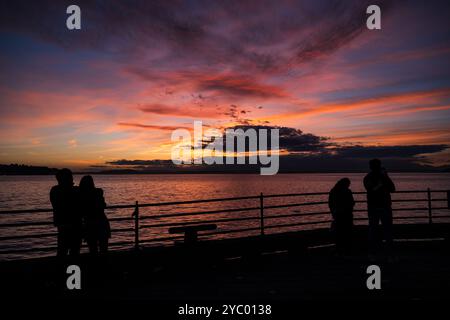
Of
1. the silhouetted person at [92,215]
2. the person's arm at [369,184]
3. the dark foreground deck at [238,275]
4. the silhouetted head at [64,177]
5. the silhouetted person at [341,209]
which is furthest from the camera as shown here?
the silhouetted person at [341,209]

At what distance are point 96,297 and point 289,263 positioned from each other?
4206mm

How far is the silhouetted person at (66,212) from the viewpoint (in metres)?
7.07

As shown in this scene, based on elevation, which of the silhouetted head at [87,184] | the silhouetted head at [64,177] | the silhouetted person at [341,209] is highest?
the silhouetted head at [64,177]

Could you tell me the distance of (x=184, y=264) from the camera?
841cm

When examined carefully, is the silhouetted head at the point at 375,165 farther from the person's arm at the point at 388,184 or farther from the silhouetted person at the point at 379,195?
the person's arm at the point at 388,184

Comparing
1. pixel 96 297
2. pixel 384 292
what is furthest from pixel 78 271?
pixel 384 292

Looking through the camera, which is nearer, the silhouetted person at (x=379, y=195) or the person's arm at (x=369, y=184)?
the silhouetted person at (x=379, y=195)

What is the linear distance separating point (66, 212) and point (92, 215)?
34.1 inches

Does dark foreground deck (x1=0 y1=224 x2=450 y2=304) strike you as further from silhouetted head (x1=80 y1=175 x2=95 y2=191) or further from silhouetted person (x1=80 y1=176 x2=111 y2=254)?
silhouetted head (x1=80 y1=175 x2=95 y2=191)

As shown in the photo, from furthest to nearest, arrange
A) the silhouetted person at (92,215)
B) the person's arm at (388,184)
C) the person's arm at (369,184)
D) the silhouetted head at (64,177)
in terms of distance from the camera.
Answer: the person's arm at (369,184) < the person's arm at (388,184) < the silhouetted person at (92,215) < the silhouetted head at (64,177)

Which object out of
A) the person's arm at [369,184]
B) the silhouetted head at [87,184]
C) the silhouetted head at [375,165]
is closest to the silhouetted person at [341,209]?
the person's arm at [369,184]

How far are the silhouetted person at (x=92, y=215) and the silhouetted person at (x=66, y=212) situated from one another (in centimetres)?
24
